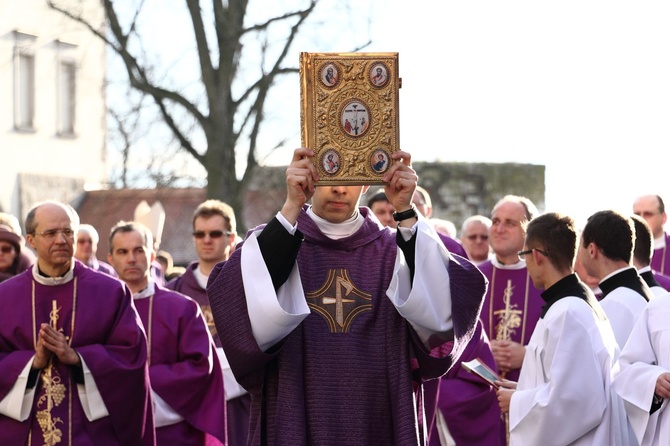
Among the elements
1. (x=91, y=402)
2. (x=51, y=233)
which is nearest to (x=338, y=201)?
(x=51, y=233)

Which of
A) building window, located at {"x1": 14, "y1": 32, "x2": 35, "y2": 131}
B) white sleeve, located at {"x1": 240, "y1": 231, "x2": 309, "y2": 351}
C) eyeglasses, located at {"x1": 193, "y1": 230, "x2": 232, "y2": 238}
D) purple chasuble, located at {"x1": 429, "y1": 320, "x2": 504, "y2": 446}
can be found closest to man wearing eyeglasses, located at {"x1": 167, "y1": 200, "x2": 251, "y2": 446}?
eyeglasses, located at {"x1": 193, "y1": 230, "x2": 232, "y2": 238}

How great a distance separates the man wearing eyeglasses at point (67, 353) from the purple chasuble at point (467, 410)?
2114 mm

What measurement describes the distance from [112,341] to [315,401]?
2.87 m

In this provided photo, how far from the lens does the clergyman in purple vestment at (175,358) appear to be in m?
9.55

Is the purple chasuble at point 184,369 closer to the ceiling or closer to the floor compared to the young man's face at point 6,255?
closer to the floor

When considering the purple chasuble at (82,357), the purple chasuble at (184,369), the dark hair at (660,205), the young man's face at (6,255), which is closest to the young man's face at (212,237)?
the purple chasuble at (184,369)

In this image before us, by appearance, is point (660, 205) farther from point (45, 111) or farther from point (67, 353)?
point (45, 111)

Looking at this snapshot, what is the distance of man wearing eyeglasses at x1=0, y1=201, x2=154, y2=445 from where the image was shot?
8.31 meters

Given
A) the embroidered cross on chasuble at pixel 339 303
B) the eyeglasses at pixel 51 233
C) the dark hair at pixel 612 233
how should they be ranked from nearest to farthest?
the embroidered cross on chasuble at pixel 339 303
the dark hair at pixel 612 233
the eyeglasses at pixel 51 233

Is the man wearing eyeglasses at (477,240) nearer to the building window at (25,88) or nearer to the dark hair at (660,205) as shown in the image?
the dark hair at (660,205)

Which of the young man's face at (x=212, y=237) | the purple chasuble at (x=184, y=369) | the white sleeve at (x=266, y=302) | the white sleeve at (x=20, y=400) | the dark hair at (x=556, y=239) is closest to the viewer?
the white sleeve at (x=266, y=302)

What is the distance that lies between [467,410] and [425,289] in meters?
3.89

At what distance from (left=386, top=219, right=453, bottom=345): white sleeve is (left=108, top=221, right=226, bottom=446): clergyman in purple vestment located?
3.80 m

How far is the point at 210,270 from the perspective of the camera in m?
10.4
